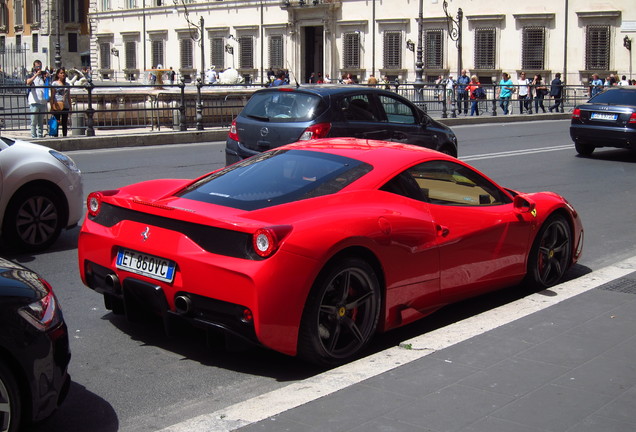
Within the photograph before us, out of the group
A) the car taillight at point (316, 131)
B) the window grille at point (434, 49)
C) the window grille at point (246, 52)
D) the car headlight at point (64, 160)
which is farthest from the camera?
the window grille at point (246, 52)

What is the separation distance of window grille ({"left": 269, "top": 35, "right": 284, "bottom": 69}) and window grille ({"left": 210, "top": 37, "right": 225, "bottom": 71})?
14.9 feet

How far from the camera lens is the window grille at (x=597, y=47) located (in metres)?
47.0

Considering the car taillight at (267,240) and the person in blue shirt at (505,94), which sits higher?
the person in blue shirt at (505,94)

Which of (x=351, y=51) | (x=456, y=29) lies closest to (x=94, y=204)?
(x=456, y=29)

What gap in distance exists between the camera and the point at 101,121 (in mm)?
22672

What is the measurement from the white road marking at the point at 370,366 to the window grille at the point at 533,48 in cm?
4404

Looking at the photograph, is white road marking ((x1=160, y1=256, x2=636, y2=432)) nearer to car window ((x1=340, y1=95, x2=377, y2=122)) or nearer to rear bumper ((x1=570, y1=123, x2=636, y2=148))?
car window ((x1=340, y1=95, x2=377, y2=122))

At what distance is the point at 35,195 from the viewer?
859 centimetres

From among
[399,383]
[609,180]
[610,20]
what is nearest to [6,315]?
[399,383]

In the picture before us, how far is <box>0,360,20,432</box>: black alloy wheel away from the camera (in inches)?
147

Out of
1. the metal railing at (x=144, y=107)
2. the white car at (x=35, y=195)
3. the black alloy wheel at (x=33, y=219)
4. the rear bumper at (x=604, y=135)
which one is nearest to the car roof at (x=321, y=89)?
the white car at (x=35, y=195)

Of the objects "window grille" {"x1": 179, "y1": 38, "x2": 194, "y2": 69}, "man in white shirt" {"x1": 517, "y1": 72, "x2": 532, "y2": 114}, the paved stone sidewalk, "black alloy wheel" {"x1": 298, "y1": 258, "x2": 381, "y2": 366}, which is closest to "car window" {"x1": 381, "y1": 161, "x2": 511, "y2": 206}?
"black alloy wheel" {"x1": 298, "y1": 258, "x2": 381, "y2": 366}

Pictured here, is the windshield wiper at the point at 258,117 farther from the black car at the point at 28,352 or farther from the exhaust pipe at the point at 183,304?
the black car at the point at 28,352

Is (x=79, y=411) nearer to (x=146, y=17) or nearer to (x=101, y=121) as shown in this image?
(x=101, y=121)
